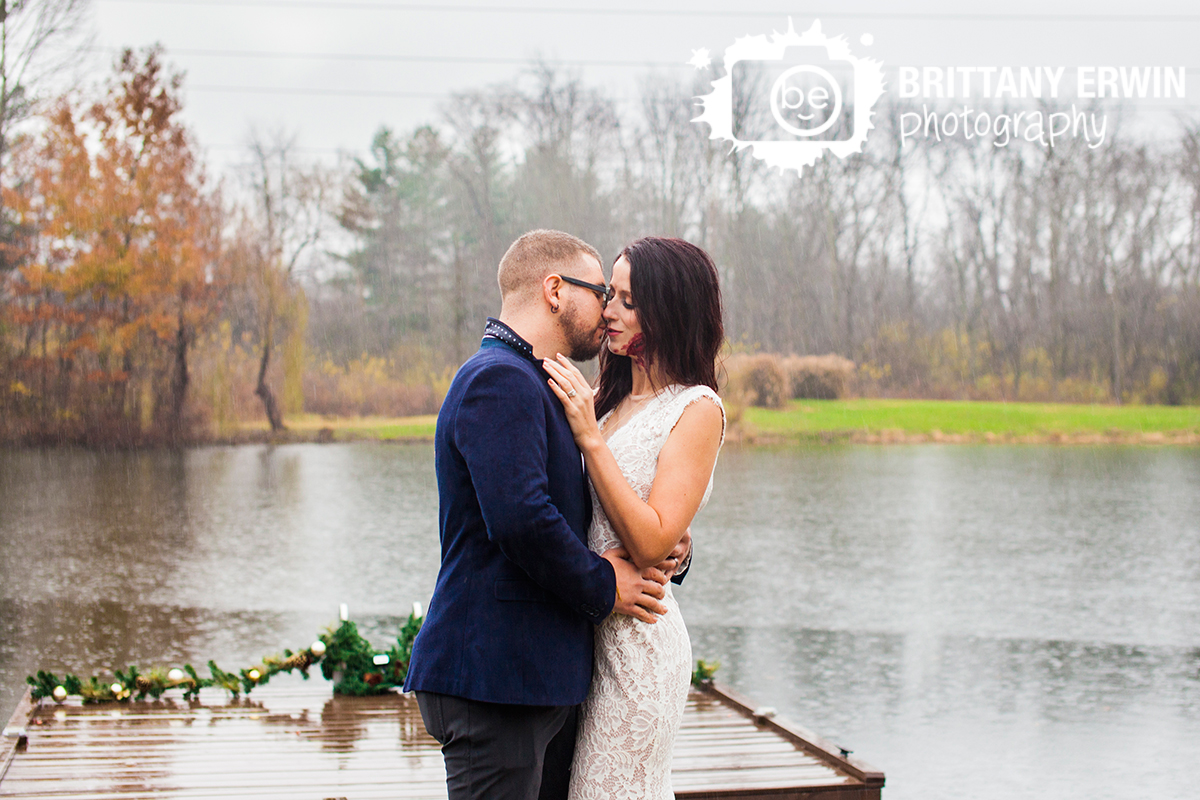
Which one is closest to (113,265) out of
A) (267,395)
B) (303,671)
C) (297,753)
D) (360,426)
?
(267,395)

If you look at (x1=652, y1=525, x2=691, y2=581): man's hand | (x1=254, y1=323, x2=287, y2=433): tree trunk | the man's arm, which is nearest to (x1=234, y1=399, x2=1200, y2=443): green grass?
(x1=254, y1=323, x2=287, y2=433): tree trunk

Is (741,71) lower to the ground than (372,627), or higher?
higher

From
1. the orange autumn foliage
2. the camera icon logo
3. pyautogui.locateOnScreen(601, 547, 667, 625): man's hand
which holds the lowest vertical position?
pyautogui.locateOnScreen(601, 547, 667, 625): man's hand

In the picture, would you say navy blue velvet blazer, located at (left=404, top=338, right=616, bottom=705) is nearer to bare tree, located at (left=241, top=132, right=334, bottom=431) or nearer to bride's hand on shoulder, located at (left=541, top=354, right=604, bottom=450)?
bride's hand on shoulder, located at (left=541, top=354, right=604, bottom=450)

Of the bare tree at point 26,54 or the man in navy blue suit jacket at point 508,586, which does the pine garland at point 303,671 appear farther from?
the bare tree at point 26,54

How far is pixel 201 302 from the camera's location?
34.2 feet

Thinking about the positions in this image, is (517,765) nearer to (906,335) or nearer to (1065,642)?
(1065,642)

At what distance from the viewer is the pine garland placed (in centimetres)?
340

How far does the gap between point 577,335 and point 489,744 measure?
63 centimetres

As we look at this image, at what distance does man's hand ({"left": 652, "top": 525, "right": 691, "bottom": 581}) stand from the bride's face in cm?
32

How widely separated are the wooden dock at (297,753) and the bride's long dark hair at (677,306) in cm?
126

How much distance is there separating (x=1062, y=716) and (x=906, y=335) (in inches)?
288

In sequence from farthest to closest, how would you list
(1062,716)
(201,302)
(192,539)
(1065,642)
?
1. (201,302)
2. (192,539)
3. (1065,642)
4. (1062,716)

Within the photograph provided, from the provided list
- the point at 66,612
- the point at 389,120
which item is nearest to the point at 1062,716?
the point at 66,612
